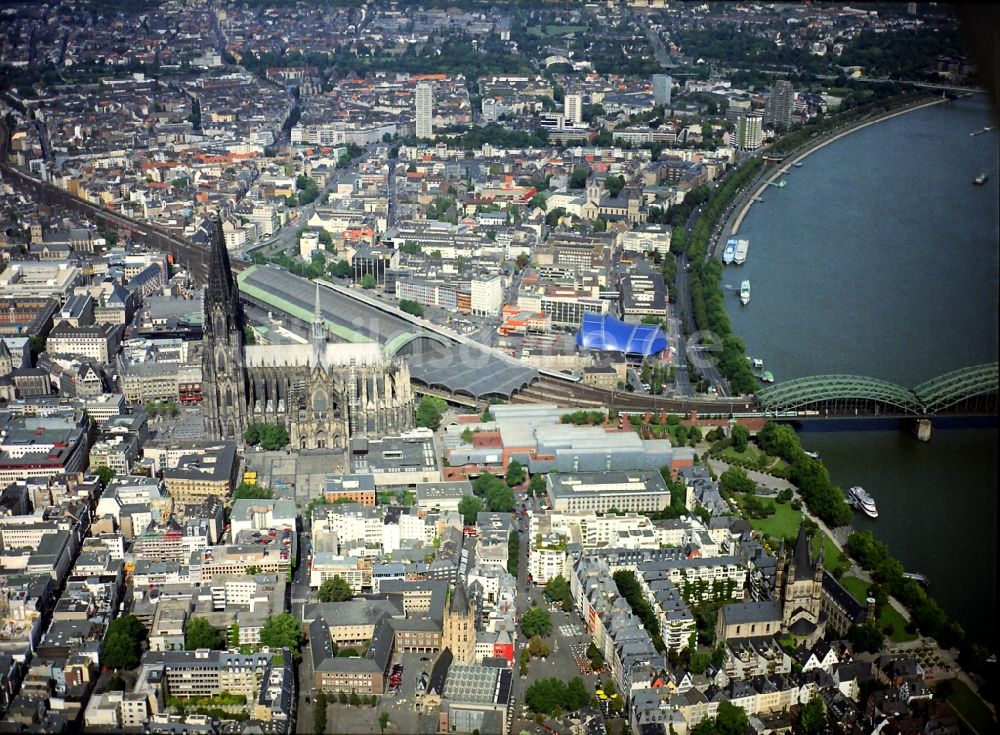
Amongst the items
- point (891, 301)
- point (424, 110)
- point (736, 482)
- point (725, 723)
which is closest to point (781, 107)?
point (424, 110)

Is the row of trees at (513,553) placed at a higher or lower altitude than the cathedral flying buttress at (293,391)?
lower

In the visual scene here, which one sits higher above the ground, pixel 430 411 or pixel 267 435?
pixel 430 411

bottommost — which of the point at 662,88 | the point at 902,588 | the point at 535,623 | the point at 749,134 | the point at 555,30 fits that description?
the point at 535,623

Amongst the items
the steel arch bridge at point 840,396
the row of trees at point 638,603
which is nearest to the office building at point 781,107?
the steel arch bridge at point 840,396

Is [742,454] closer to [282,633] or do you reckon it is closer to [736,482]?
[736,482]

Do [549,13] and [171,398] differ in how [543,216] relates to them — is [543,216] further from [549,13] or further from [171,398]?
[549,13]

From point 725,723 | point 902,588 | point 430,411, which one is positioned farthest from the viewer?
point 430,411

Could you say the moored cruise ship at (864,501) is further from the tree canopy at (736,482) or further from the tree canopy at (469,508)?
the tree canopy at (469,508)
